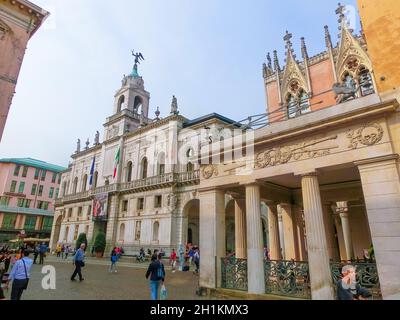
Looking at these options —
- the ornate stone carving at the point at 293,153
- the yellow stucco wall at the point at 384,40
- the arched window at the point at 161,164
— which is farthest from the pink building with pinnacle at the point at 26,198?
the yellow stucco wall at the point at 384,40

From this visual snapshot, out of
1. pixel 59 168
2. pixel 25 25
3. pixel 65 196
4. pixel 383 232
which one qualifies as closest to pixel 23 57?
pixel 25 25

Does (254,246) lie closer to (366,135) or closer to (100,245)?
(366,135)

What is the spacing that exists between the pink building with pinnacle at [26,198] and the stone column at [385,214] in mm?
63200

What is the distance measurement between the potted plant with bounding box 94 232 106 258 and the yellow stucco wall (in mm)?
34170

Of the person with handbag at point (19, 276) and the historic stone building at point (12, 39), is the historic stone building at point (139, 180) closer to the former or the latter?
the historic stone building at point (12, 39)

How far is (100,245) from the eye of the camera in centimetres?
3397

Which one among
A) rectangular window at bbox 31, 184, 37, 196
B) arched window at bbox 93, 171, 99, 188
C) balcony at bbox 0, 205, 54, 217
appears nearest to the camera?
arched window at bbox 93, 171, 99, 188

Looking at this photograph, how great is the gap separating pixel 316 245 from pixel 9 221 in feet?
209

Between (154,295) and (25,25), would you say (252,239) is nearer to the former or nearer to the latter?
(154,295)

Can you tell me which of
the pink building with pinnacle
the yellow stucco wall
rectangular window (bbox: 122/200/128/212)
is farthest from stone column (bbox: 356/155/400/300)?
the pink building with pinnacle

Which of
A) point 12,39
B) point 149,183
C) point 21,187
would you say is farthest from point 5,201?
point 12,39

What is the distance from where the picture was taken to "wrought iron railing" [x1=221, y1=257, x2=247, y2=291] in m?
9.98

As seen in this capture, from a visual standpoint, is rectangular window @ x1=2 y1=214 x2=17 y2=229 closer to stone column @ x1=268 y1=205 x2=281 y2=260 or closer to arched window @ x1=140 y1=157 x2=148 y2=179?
arched window @ x1=140 y1=157 x2=148 y2=179

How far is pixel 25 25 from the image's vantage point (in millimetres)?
17344
